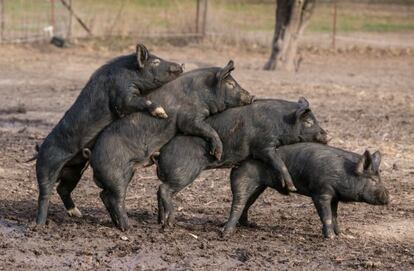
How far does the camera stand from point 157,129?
8.02 metres

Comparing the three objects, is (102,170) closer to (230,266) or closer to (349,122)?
(230,266)

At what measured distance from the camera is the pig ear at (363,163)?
8.08 meters

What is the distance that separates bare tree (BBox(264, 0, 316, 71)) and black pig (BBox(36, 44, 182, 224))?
1328 centimetres

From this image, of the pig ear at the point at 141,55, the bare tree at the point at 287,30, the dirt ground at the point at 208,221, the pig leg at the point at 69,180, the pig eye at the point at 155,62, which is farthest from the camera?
the bare tree at the point at 287,30

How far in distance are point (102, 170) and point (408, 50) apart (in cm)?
1973

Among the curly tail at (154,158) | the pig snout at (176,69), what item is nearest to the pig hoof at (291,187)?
the curly tail at (154,158)

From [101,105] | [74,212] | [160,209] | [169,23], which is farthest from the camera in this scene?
[169,23]

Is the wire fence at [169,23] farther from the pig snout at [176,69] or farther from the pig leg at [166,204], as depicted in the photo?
the pig leg at [166,204]

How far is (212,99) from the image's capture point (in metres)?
8.11

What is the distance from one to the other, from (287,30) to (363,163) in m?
13.6

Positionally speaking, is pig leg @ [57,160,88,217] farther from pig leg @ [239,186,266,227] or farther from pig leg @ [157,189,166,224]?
pig leg @ [239,186,266,227]

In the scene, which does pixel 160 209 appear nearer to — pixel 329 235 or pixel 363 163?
pixel 329 235

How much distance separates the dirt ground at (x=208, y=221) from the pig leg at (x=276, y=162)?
0.46 meters

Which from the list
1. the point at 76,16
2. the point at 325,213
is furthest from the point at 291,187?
the point at 76,16
